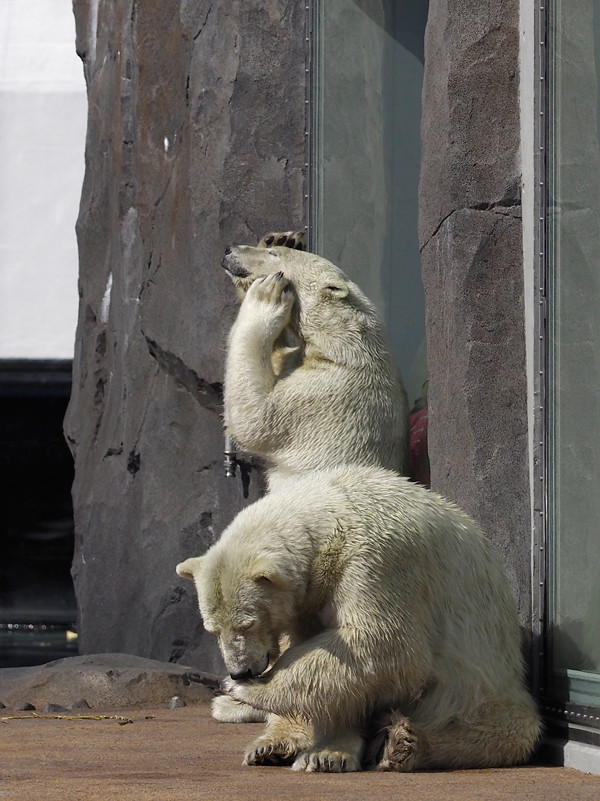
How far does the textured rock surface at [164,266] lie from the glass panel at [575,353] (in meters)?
2.99

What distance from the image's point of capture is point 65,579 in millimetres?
17125

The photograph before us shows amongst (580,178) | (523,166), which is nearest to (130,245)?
(523,166)

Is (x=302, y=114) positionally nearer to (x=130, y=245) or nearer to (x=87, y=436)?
(x=130, y=245)

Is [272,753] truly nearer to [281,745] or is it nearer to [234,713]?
[281,745]

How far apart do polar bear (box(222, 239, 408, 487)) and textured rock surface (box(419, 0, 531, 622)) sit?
0.21 metres

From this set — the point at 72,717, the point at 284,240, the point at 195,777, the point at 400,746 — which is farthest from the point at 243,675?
the point at 284,240

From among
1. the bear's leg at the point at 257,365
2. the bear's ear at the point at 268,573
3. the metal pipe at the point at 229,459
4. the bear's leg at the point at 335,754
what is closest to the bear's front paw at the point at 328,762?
the bear's leg at the point at 335,754

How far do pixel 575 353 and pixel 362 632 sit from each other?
1.16 m

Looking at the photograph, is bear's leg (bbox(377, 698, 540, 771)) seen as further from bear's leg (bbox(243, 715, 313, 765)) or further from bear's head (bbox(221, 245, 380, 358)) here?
bear's head (bbox(221, 245, 380, 358))

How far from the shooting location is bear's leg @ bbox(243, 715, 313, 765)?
366cm

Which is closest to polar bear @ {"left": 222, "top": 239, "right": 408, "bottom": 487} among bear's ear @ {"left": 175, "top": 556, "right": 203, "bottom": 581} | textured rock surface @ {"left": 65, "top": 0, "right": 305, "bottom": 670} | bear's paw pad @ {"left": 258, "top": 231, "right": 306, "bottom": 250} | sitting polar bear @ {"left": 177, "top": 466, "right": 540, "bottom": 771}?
bear's paw pad @ {"left": 258, "top": 231, "right": 306, "bottom": 250}

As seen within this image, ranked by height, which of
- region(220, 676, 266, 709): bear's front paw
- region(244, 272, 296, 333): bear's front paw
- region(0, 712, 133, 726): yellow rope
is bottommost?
region(0, 712, 133, 726): yellow rope

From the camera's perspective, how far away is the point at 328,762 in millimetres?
3488

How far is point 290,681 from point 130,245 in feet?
19.4
